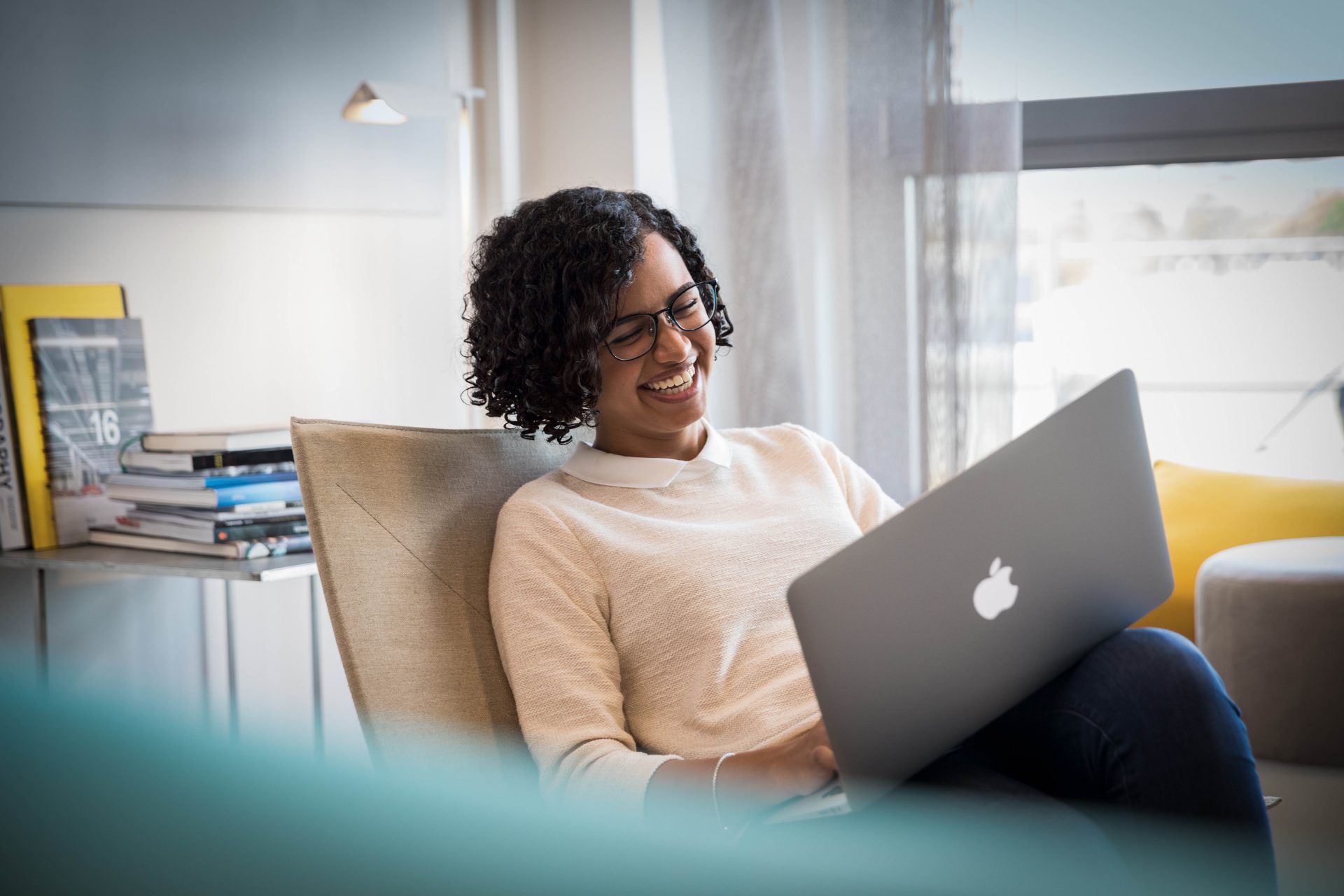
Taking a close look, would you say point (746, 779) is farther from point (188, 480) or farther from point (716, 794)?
point (188, 480)

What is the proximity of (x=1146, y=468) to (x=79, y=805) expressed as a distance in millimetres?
785

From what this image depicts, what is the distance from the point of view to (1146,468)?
85 cm

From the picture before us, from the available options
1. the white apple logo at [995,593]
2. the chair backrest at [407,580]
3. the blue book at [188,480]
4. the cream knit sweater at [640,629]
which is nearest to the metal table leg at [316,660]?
the blue book at [188,480]

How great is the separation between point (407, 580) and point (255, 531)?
0.64 metres

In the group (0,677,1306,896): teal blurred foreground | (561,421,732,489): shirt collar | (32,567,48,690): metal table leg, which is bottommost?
(32,567,48,690): metal table leg

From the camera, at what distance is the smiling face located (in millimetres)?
1156

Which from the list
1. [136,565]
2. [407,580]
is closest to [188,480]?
[136,565]

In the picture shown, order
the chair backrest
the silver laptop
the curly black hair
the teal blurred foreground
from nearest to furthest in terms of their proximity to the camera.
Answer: the teal blurred foreground, the silver laptop, the chair backrest, the curly black hair

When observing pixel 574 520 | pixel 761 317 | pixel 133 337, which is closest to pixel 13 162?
pixel 133 337

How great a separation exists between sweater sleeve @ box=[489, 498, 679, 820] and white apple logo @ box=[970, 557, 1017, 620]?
0.31 meters

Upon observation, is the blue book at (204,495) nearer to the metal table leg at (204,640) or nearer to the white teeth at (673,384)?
the metal table leg at (204,640)

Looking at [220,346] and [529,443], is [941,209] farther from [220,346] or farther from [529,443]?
[220,346]

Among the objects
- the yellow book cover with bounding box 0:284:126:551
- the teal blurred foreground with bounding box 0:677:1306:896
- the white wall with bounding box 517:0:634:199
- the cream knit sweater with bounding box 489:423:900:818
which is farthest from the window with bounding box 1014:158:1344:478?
the teal blurred foreground with bounding box 0:677:1306:896

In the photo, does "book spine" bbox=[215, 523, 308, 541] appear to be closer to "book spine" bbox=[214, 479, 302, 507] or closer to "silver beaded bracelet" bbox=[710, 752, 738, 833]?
"book spine" bbox=[214, 479, 302, 507]
